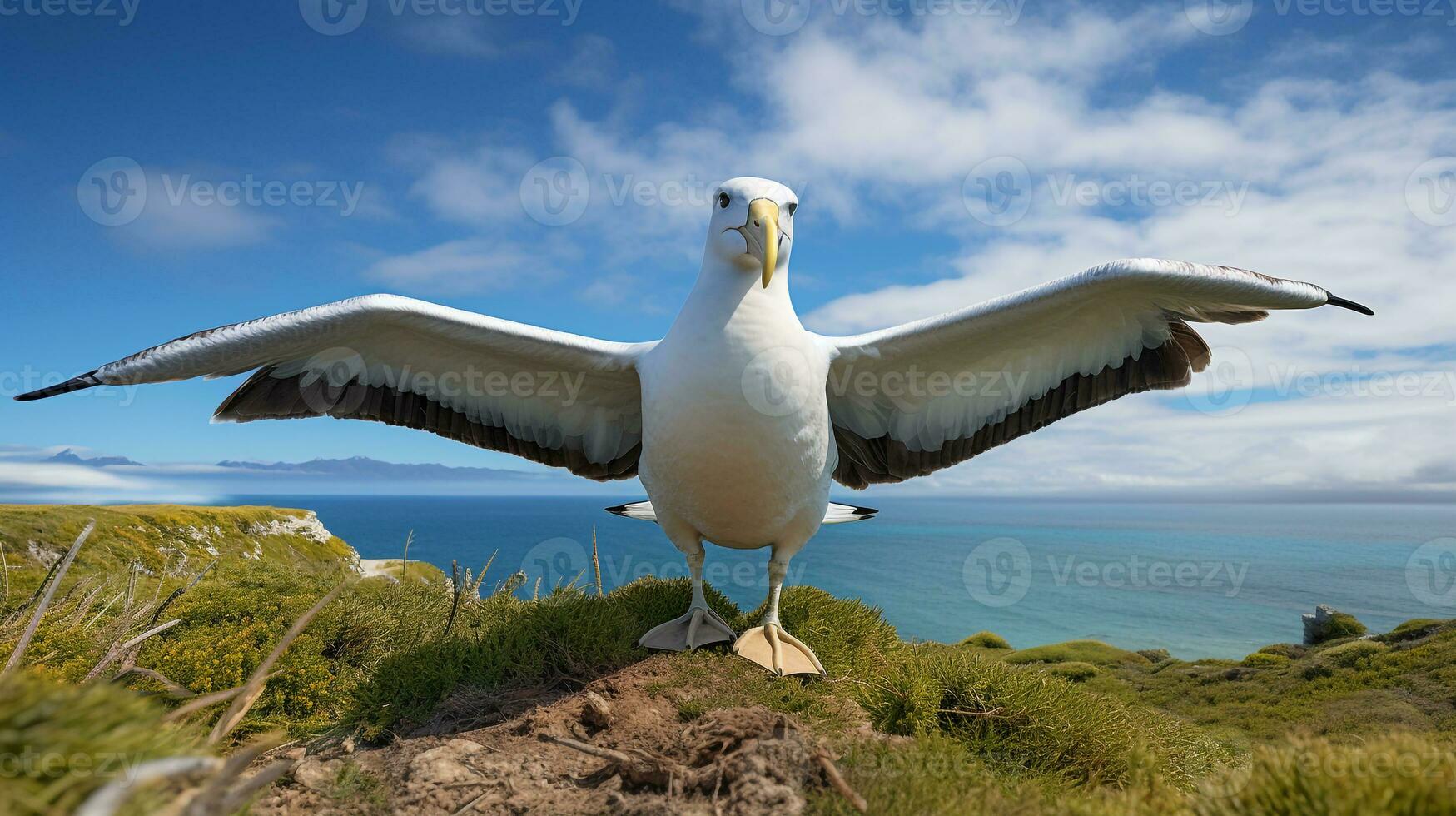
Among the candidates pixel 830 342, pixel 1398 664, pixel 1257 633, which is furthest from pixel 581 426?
pixel 1257 633

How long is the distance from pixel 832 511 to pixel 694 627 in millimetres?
1997

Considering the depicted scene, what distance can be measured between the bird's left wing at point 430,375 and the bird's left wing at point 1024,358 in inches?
84.3

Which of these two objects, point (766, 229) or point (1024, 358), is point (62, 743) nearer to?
point (766, 229)

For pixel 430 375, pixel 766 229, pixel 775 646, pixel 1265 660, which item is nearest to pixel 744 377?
pixel 766 229

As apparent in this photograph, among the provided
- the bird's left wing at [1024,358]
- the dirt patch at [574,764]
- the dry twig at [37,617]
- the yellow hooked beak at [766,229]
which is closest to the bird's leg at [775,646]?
the dirt patch at [574,764]

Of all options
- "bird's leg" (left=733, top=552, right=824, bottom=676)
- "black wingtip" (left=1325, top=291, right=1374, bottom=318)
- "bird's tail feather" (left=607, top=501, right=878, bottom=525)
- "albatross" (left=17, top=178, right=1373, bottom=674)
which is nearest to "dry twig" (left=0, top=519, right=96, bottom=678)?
"albatross" (left=17, top=178, right=1373, bottom=674)

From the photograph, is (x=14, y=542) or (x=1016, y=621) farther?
(x=1016, y=621)

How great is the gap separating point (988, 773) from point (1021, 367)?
12.1 feet

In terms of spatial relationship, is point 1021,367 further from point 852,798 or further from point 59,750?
point 59,750

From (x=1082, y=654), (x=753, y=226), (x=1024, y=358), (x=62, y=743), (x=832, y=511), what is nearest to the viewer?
(x=62, y=743)

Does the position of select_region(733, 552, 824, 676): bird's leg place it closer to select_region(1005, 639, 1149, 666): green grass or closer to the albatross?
the albatross

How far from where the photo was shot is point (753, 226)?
16.1 feet

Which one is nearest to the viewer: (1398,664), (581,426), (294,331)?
(294,331)

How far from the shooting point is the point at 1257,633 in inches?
2899
